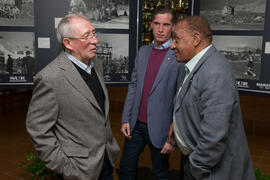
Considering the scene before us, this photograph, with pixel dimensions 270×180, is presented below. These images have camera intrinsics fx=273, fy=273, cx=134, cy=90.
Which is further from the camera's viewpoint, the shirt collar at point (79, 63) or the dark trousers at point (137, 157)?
the dark trousers at point (137, 157)

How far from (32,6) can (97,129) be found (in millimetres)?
1936

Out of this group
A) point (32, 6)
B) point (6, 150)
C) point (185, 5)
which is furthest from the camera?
point (185, 5)

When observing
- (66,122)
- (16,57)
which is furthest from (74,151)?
(16,57)

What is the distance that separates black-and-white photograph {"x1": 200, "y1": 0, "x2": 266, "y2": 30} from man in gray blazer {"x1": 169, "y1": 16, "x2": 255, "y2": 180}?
1.72 metres

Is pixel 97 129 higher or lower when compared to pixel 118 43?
lower

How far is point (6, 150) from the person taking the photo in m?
4.26

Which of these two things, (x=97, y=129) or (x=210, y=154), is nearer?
(x=210, y=154)

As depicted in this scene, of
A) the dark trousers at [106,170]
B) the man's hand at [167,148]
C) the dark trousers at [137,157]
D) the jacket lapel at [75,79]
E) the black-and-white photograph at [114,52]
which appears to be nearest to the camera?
the jacket lapel at [75,79]

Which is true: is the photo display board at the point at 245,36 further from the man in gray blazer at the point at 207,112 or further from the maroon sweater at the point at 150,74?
the man in gray blazer at the point at 207,112

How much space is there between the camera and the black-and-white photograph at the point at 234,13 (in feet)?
10.1

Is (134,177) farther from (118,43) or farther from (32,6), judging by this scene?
(32,6)

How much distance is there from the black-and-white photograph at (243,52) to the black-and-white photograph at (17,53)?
220cm

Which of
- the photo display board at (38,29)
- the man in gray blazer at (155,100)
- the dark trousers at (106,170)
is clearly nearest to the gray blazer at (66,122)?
the dark trousers at (106,170)

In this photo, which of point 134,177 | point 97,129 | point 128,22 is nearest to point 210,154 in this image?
point 97,129
